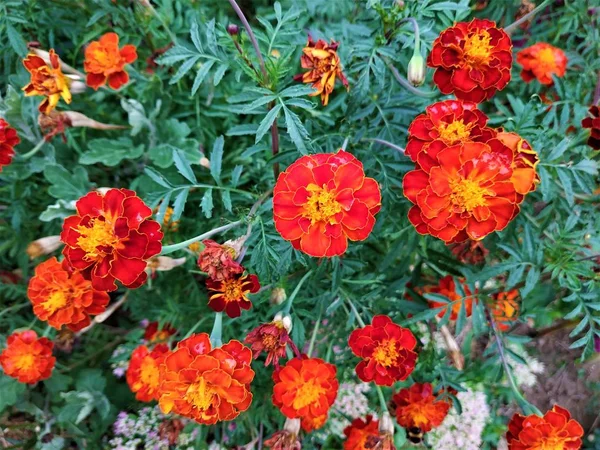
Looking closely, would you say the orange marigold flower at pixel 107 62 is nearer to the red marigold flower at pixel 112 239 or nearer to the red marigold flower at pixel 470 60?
the red marigold flower at pixel 112 239

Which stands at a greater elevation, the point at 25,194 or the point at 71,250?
the point at 71,250

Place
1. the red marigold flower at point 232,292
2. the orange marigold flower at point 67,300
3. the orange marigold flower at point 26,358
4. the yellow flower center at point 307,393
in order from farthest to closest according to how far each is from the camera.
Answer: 1. the orange marigold flower at point 26,358
2. the orange marigold flower at point 67,300
3. the yellow flower center at point 307,393
4. the red marigold flower at point 232,292

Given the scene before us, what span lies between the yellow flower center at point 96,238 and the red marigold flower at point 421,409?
3.01 feet

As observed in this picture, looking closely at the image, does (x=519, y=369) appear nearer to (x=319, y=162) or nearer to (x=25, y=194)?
(x=319, y=162)

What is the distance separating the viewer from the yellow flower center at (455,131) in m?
1.04

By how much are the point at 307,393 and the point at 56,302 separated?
→ 28.4 inches

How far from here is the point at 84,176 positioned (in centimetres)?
173

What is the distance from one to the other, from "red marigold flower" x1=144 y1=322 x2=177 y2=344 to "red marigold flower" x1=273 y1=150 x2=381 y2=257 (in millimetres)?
1038

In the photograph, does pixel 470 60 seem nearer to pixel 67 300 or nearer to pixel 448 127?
pixel 448 127

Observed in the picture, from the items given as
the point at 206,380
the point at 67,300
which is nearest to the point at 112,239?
the point at 206,380

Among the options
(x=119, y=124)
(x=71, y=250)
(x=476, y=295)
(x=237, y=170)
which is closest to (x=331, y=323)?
(x=476, y=295)

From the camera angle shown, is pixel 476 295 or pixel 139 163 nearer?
pixel 476 295

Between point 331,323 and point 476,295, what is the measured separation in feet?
1.70

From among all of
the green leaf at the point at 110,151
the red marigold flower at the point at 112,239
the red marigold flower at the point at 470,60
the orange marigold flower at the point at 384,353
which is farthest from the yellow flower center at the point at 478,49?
the green leaf at the point at 110,151
